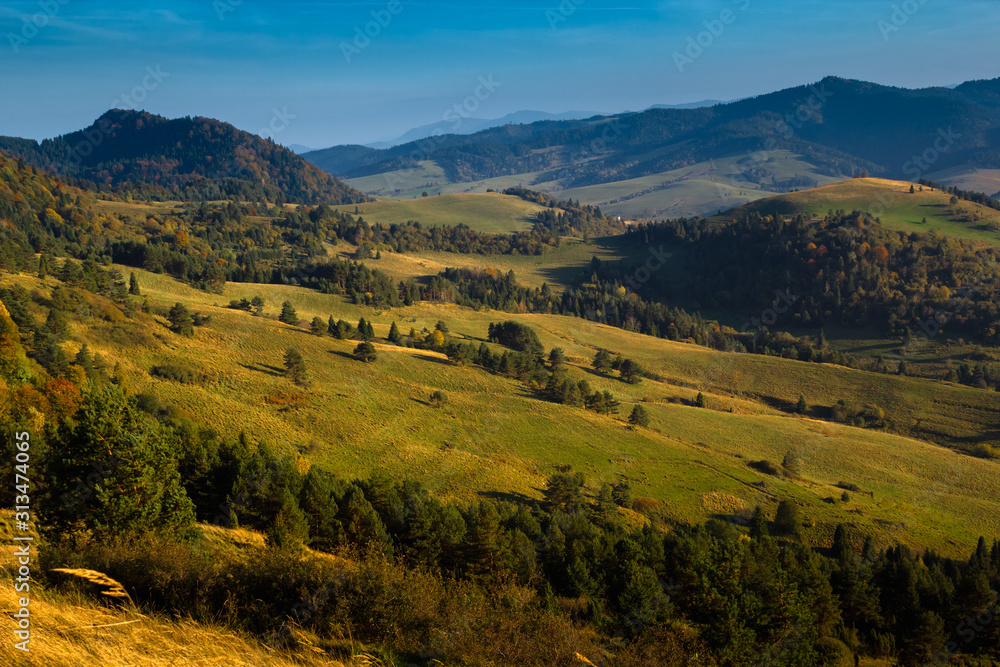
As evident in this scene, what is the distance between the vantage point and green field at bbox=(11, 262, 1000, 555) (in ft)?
190

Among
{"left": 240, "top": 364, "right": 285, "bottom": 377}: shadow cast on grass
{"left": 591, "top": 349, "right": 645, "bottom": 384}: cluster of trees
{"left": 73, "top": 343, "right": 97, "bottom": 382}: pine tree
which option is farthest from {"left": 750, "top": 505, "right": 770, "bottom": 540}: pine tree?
{"left": 73, "top": 343, "right": 97, "bottom": 382}: pine tree

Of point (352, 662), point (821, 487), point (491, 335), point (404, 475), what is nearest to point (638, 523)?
point (404, 475)

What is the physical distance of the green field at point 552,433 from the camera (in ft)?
190

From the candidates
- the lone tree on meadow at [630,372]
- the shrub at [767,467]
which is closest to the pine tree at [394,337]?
the lone tree on meadow at [630,372]

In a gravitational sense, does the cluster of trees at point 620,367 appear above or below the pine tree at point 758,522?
above

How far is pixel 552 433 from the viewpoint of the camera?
7394 cm

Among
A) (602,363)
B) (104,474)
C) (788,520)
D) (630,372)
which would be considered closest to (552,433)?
(788,520)

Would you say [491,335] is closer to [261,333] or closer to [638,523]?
[261,333]

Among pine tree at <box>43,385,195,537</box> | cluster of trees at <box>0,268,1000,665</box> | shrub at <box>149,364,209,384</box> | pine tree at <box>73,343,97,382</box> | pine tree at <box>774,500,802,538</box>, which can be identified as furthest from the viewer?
shrub at <box>149,364,209,384</box>

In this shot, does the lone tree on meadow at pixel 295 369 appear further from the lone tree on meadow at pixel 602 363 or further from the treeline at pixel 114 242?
the lone tree on meadow at pixel 602 363

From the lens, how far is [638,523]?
5347cm

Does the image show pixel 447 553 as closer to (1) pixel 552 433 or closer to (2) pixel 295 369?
(1) pixel 552 433

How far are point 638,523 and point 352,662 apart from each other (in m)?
45.3

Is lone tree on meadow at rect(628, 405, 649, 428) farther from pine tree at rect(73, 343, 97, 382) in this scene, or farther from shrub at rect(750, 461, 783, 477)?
pine tree at rect(73, 343, 97, 382)
